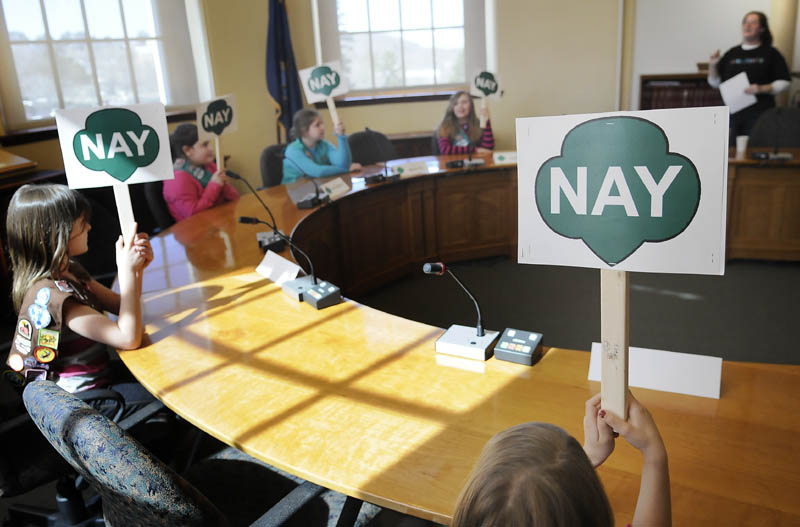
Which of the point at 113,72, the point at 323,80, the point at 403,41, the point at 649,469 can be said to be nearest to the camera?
the point at 649,469

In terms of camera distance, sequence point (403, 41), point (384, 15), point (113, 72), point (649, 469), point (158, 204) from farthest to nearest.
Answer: point (403, 41) < point (384, 15) < point (113, 72) < point (158, 204) < point (649, 469)

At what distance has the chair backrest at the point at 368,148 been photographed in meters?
4.79

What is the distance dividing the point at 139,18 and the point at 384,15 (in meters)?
2.20

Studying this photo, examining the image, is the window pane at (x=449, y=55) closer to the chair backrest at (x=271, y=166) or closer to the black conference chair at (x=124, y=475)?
the chair backrest at (x=271, y=166)

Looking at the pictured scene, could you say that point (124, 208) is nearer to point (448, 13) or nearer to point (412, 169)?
point (412, 169)

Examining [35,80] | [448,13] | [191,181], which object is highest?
[448,13]

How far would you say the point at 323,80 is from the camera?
153 inches

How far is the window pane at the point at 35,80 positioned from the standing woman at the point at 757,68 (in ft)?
17.0

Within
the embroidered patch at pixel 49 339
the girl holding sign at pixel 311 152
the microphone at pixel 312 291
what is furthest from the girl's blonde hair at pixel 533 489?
the girl holding sign at pixel 311 152

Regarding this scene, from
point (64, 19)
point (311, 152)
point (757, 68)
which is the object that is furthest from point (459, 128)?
point (64, 19)

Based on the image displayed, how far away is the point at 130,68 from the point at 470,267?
3222 millimetres

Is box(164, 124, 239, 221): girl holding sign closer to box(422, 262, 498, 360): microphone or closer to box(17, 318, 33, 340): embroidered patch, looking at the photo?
box(17, 318, 33, 340): embroidered patch

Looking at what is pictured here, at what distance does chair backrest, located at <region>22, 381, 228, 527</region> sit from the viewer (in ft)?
3.48

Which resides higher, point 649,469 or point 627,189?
point 627,189
